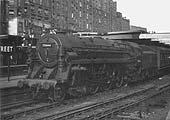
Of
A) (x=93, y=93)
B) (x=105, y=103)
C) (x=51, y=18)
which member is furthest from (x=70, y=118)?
(x=51, y=18)

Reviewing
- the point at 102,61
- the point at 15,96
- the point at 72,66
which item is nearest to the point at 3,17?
the point at 15,96

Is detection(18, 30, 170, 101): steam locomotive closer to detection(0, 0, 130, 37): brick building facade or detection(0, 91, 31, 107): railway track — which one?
detection(0, 91, 31, 107): railway track

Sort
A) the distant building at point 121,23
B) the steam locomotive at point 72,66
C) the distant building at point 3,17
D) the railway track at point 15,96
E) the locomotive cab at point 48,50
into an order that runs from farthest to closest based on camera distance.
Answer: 1. the distant building at point 121,23
2. the distant building at point 3,17
3. the railway track at point 15,96
4. the locomotive cab at point 48,50
5. the steam locomotive at point 72,66

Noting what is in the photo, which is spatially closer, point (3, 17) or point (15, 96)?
point (15, 96)

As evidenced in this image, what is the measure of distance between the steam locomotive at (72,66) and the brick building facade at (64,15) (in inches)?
610

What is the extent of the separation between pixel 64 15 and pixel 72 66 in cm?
4417

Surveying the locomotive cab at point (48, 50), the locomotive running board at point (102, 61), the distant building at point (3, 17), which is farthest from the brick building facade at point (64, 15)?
the locomotive cab at point (48, 50)

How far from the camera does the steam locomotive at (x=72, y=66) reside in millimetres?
12711

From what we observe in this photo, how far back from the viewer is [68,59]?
13.0 metres

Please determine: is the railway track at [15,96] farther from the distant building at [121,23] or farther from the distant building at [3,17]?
the distant building at [121,23]

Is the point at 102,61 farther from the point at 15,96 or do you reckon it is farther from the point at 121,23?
the point at 121,23

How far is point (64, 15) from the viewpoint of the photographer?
56.1 m

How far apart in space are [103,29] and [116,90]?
188 ft

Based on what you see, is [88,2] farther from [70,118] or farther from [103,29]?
[70,118]
